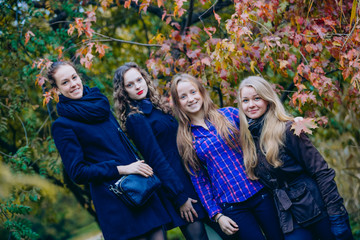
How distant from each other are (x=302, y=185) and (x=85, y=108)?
1586mm

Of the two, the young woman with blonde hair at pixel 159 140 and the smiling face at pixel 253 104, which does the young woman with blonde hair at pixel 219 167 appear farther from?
the smiling face at pixel 253 104

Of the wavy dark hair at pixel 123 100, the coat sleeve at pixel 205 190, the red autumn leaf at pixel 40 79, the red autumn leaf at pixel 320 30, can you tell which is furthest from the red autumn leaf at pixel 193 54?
the red autumn leaf at pixel 40 79

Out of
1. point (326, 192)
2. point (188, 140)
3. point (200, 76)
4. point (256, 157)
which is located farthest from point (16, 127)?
point (326, 192)

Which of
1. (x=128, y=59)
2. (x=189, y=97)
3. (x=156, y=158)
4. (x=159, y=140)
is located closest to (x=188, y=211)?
(x=156, y=158)

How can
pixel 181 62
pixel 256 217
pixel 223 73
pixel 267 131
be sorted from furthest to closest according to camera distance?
pixel 181 62 → pixel 223 73 → pixel 256 217 → pixel 267 131

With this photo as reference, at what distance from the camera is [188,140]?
8.98ft

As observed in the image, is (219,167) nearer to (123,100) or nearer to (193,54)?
(123,100)

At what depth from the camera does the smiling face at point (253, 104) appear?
2619 mm

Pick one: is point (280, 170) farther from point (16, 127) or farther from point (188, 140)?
point (16, 127)

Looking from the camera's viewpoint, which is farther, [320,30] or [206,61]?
[206,61]

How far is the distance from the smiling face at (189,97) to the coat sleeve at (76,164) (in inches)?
30.4

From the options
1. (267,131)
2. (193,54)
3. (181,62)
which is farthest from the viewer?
(181,62)

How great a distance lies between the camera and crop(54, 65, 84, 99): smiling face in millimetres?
2531

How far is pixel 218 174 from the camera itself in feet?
8.87
